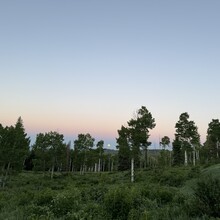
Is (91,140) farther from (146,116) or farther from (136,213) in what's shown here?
(136,213)

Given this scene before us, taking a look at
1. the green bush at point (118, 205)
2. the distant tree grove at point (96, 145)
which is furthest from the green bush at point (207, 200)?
the distant tree grove at point (96, 145)

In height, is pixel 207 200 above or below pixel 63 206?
above

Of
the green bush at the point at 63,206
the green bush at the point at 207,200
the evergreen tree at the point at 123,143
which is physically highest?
the evergreen tree at the point at 123,143

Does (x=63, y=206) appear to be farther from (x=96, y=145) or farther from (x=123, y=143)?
(x=96, y=145)

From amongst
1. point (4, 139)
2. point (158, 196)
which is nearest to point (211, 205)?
point (158, 196)

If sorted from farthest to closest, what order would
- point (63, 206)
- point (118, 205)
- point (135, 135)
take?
point (135, 135) < point (63, 206) < point (118, 205)

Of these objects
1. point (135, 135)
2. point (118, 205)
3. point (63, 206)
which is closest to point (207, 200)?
point (118, 205)

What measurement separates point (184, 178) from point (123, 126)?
48.4 ft

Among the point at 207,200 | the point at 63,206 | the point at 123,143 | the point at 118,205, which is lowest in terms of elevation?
the point at 63,206

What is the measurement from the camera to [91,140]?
85125mm

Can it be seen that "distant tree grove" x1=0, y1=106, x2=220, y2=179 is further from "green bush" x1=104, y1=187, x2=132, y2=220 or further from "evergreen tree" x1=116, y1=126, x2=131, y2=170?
"green bush" x1=104, y1=187, x2=132, y2=220

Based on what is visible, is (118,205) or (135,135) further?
(135,135)

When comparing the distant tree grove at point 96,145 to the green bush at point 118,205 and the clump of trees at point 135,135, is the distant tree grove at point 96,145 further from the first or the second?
the green bush at point 118,205

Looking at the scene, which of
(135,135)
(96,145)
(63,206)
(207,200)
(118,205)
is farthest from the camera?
(96,145)
